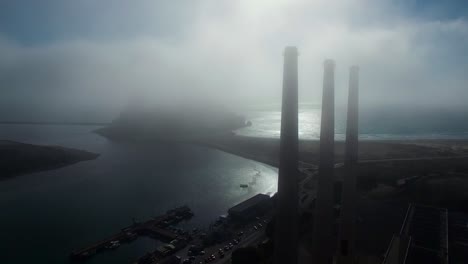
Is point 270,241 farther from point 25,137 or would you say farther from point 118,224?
point 25,137

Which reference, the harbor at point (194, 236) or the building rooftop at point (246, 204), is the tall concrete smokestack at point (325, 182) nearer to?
the harbor at point (194, 236)

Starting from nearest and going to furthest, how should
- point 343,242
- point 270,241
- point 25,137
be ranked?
point 343,242 → point 270,241 → point 25,137

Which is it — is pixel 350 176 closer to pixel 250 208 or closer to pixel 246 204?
pixel 250 208

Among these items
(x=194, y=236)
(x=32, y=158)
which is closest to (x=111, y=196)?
(x=194, y=236)

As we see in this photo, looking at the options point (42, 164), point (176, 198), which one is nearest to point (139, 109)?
point (42, 164)

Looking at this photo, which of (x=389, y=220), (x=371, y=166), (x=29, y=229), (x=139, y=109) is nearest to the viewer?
(x=389, y=220)

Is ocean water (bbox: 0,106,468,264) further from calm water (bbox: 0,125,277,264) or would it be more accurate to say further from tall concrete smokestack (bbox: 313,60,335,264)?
tall concrete smokestack (bbox: 313,60,335,264)

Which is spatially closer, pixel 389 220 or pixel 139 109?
pixel 389 220
